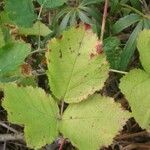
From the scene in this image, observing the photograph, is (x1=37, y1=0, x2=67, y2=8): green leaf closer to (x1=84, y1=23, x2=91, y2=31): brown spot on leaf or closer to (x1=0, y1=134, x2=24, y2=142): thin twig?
(x1=84, y1=23, x2=91, y2=31): brown spot on leaf

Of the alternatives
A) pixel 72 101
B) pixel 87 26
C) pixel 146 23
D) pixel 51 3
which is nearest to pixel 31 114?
pixel 72 101

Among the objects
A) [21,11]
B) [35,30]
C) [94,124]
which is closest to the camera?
[94,124]

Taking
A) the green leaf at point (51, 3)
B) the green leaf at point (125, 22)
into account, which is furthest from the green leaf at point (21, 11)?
the green leaf at point (125, 22)

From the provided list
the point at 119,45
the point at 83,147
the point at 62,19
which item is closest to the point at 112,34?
the point at 119,45

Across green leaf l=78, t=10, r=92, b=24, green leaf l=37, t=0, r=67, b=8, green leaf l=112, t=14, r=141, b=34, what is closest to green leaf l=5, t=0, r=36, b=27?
green leaf l=37, t=0, r=67, b=8

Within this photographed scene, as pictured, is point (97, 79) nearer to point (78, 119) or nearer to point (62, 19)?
point (78, 119)

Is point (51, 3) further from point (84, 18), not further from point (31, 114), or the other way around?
point (31, 114)
